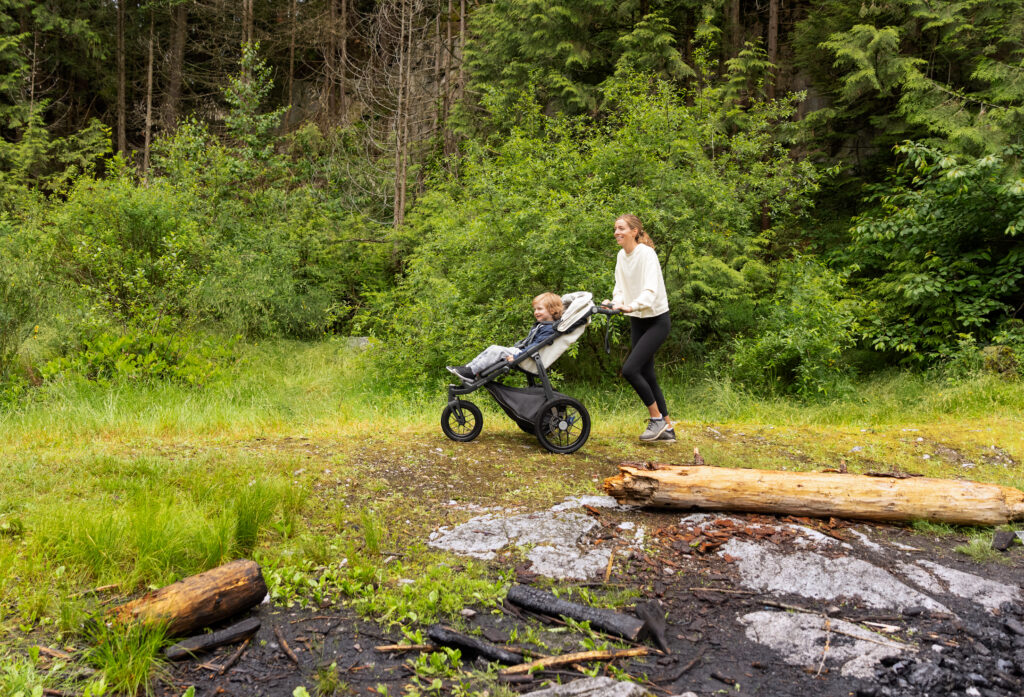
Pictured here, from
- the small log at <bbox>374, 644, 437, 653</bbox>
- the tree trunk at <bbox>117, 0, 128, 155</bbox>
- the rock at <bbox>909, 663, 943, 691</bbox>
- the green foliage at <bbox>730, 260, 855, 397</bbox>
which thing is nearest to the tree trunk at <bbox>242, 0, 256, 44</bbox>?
the tree trunk at <bbox>117, 0, 128, 155</bbox>

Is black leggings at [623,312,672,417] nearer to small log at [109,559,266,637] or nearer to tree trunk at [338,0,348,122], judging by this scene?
small log at [109,559,266,637]

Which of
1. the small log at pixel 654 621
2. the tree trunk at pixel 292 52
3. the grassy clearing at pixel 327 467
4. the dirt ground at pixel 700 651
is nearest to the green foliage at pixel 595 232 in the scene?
the grassy clearing at pixel 327 467

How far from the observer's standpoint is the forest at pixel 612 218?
954cm

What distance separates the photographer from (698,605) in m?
3.69

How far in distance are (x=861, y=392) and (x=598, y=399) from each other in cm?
409

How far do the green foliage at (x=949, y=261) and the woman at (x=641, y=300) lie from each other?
5260mm

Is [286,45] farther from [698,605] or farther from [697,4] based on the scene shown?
[698,605]

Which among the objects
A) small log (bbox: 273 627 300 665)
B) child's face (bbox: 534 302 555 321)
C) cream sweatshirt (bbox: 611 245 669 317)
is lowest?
small log (bbox: 273 627 300 665)

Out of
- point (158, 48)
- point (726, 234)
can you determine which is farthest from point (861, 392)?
point (158, 48)

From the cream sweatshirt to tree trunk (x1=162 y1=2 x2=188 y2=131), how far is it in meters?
23.7

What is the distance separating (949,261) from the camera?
10.7m

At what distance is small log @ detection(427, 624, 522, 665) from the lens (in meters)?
3.12

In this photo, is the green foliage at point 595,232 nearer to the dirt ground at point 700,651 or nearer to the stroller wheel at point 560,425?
the stroller wheel at point 560,425

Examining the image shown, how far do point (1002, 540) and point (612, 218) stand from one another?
20.3 feet
